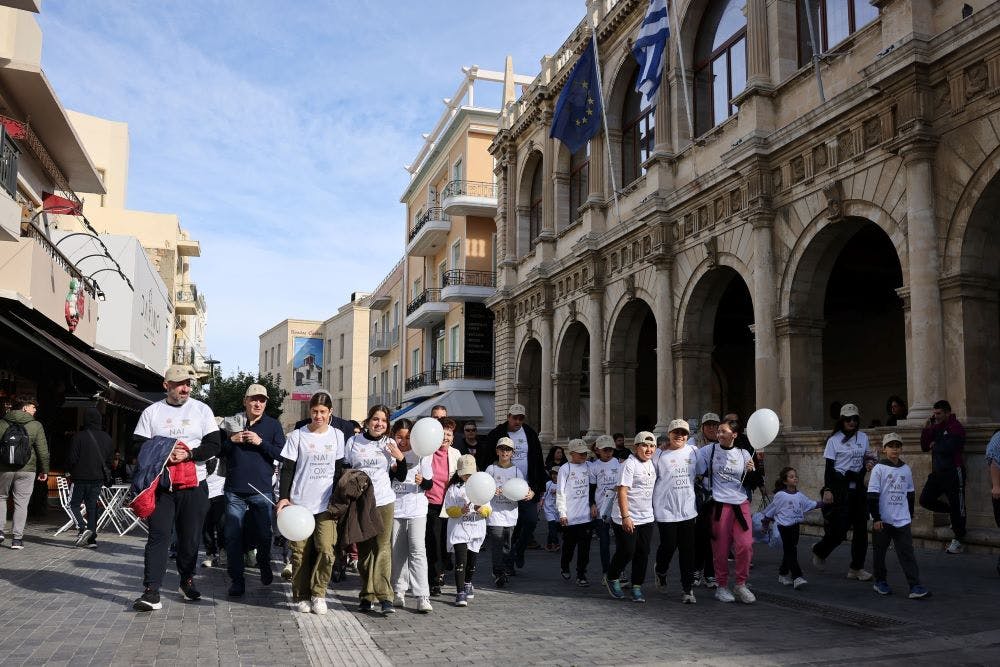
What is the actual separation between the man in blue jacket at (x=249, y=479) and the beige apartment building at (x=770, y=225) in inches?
347

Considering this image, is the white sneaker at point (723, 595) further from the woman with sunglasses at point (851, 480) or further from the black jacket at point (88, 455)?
the black jacket at point (88, 455)

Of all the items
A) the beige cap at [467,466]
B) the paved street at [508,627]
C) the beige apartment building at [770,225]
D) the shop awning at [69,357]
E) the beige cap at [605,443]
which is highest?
the beige apartment building at [770,225]

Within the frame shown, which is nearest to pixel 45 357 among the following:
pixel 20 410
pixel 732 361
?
pixel 20 410

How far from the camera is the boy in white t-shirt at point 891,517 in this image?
8492 mm

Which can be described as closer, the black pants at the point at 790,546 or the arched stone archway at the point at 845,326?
the black pants at the point at 790,546

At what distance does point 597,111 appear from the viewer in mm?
23141

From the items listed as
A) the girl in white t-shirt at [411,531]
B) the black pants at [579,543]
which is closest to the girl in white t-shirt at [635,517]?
the black pants at [579,543]

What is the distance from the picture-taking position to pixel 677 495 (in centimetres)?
855

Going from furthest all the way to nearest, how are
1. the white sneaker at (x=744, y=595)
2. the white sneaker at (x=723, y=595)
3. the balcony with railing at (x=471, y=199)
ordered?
the balcony with railing at (x=471, y=199), the white sneaker at (x=723, y=595), the white sneaker at (x=744, y=595)

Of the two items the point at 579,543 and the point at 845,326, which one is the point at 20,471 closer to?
the point at 579,543

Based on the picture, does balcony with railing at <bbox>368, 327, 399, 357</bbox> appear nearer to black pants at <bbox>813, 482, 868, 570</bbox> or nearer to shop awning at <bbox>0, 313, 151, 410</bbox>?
shop awning at <bbox>0, 313, 151, 410</bbox>

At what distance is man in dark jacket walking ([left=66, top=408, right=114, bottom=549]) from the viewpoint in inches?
498

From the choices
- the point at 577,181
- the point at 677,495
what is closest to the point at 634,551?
the point at 677,495

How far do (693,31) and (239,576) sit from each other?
16.2 meters
